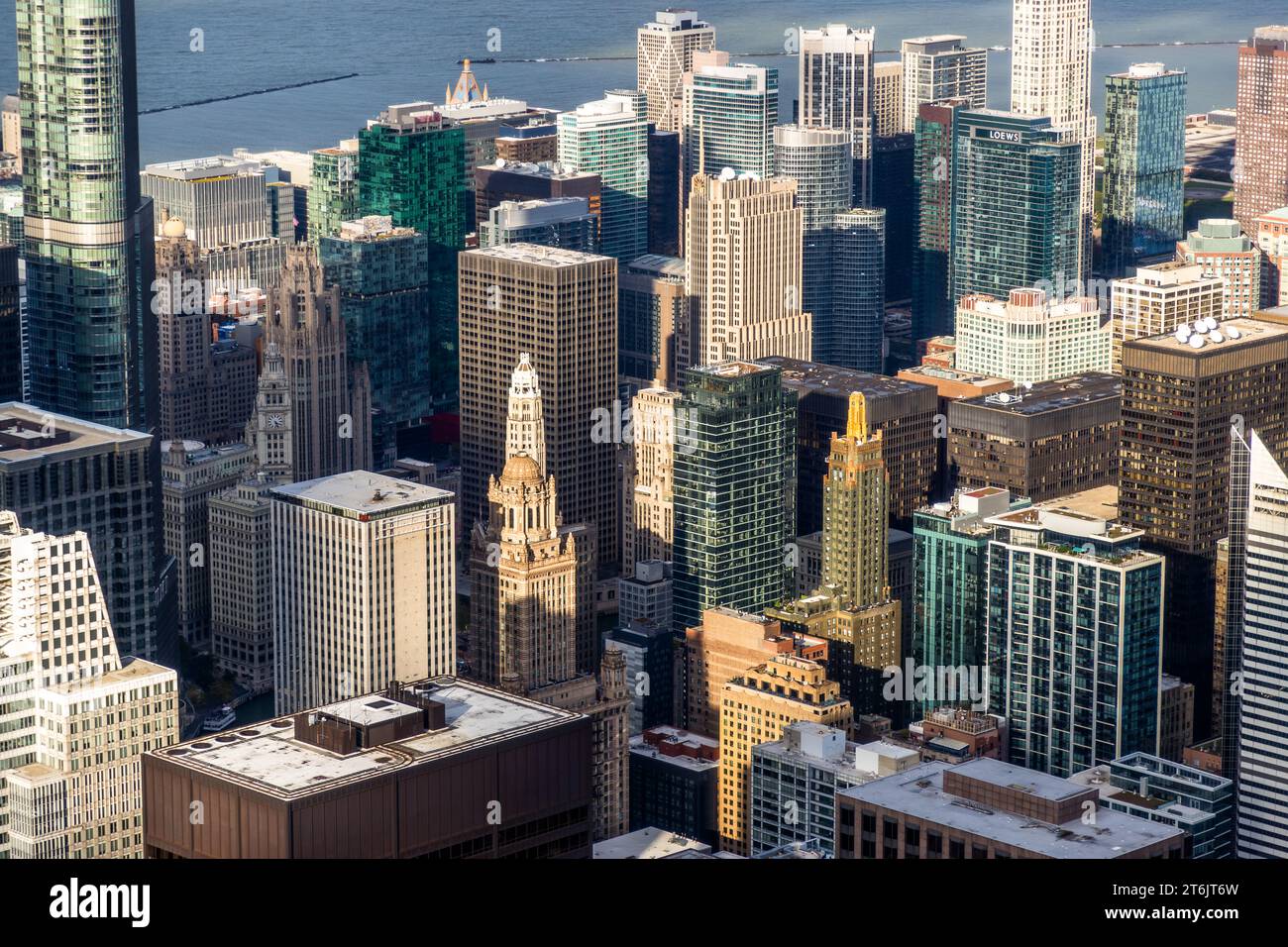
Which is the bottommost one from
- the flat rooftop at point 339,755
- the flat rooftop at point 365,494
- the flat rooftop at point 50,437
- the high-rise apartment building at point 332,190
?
the flat rooftop at point 365,494

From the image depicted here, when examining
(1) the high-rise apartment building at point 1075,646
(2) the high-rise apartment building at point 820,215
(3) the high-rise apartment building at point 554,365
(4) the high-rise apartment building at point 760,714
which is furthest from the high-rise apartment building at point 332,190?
(4) the high-rise apartment building at point 760,714

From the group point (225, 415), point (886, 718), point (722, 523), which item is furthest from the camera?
point (225, 415)

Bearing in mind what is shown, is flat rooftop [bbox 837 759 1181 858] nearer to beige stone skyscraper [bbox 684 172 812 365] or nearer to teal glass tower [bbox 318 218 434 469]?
teal glass tower [bbox 318 218 434 469]

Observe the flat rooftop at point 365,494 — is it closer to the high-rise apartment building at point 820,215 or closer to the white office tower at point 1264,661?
the white office tower at point 1264,661

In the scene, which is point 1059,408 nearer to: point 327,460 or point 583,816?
point 327,460
